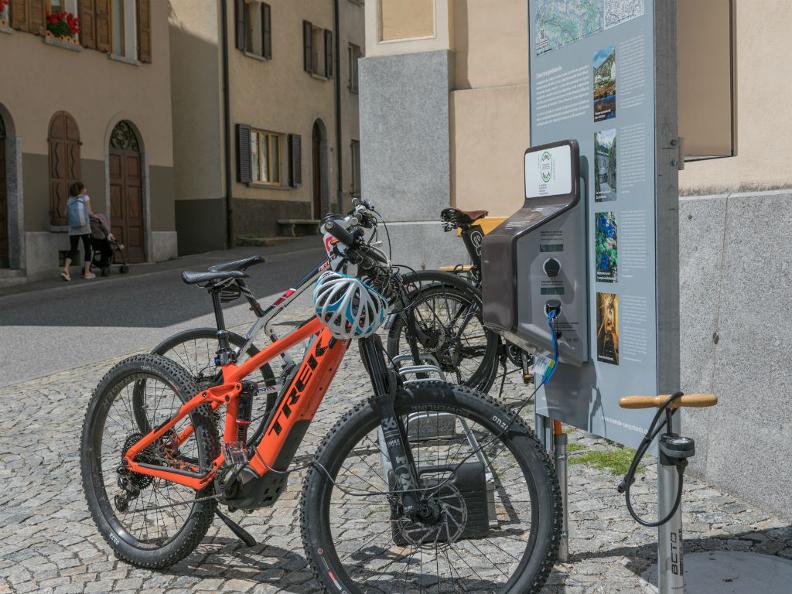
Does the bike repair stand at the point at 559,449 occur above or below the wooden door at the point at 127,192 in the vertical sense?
below

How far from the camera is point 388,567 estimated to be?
3.60m

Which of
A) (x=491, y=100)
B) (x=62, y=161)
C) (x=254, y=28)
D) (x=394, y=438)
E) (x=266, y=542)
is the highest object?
(x=254, y=28)

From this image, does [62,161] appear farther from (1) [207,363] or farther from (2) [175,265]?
(1) [207,363]

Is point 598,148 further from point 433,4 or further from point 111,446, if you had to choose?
point 433,4

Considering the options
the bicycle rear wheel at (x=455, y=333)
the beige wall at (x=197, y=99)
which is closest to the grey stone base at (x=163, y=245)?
the beige wall at (x=197, y=99)

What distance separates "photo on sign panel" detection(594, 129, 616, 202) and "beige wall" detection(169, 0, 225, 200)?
874 inches

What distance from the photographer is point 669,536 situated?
3.01 m

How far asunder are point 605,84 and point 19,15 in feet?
56.3

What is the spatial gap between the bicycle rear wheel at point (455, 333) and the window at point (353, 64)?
26.5m

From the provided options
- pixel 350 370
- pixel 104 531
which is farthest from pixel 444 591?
pixel 350 370

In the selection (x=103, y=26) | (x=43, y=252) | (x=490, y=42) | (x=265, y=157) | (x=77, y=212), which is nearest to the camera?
(x=490, y=42)

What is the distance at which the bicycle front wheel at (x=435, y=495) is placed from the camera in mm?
3078

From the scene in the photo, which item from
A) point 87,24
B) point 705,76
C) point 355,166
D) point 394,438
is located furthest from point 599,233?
point 355,166

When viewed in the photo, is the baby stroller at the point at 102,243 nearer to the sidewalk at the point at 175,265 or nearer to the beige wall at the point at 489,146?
the sidewalk at the point at 175,265
